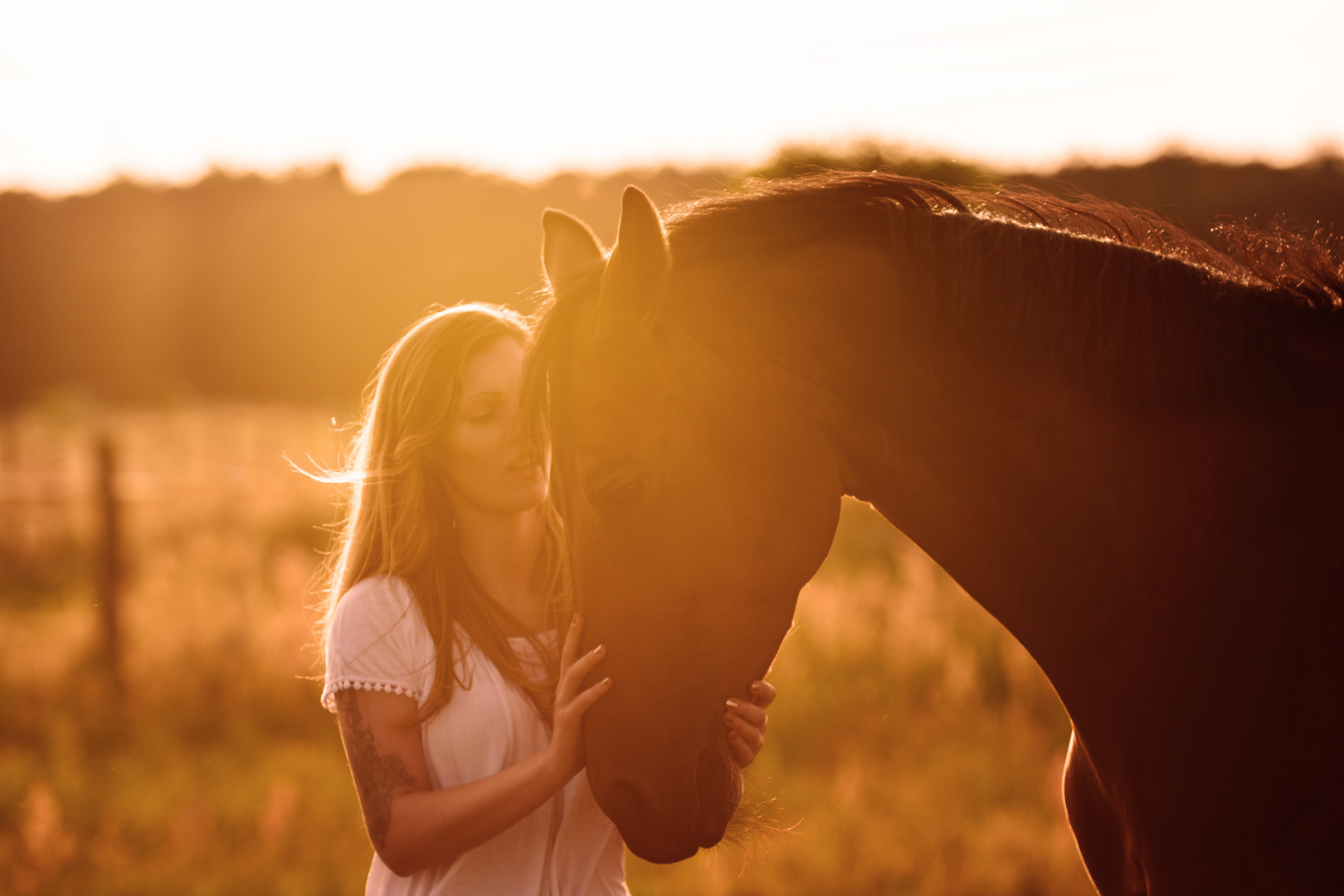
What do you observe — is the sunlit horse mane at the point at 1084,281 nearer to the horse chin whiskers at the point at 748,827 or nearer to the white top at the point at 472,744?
the white top at the point at 472,744

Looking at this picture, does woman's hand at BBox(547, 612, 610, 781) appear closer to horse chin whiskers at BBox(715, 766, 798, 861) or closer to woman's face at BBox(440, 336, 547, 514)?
horse chin whiskers at BBox(715, 766, 798, 861)

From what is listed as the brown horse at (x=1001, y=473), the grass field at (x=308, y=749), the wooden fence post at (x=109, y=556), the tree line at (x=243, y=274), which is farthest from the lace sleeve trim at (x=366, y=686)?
the tree line at (x=243, y=274)

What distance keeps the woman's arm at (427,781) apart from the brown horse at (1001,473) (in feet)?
0.25

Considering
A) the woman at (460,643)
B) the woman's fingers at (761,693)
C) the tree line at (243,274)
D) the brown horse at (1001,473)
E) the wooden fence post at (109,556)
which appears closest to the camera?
the brown horse at (1001,473)

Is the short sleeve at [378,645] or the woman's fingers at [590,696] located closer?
the woman's fingers at [590,696]

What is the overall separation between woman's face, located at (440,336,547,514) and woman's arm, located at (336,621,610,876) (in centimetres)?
52

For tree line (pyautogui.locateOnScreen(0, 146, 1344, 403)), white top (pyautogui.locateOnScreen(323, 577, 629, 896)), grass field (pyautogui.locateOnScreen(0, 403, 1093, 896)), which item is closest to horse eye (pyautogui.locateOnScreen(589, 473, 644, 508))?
white top (pyautogui.locateOnScreen(323, 577, 629, 896))

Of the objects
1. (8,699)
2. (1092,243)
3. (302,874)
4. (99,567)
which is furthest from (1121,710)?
(99,567)

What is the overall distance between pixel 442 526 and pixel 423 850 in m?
0.76

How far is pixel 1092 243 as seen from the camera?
1694 mm

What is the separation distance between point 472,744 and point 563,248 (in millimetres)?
1153

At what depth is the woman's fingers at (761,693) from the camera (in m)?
1.82

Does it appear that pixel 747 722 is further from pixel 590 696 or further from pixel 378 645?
pixel 378 645

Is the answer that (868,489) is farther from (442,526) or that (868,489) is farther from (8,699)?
(8,699)
